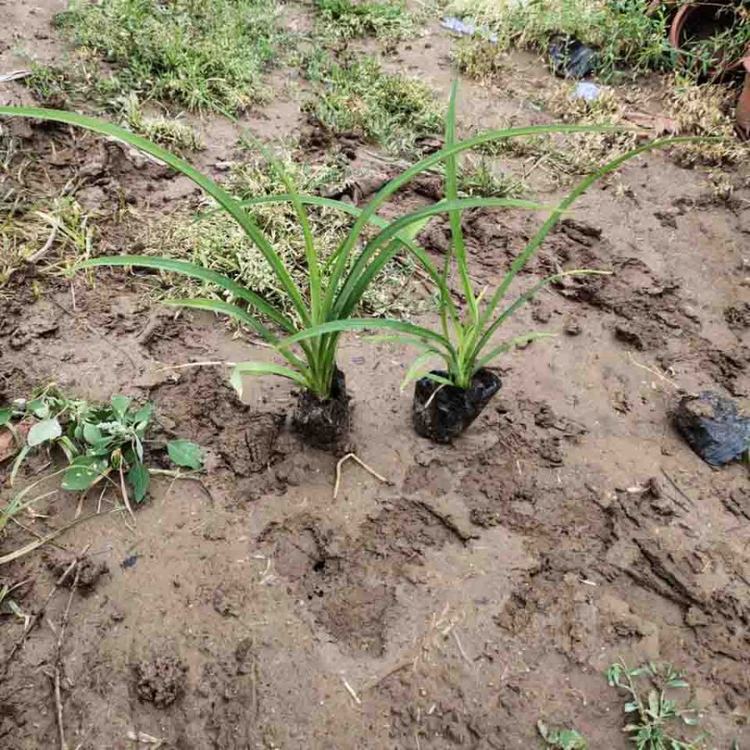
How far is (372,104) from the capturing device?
2947mm

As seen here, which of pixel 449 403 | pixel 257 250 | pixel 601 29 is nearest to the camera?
pixel 449 403

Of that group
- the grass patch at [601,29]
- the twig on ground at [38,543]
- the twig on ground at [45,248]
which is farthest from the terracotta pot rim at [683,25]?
the twig on ground at [38,543]

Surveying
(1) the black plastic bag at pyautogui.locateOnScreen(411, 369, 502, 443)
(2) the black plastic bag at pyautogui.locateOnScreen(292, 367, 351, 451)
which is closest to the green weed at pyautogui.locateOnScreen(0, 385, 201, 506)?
(2) the black plastic bag at pyautogui.locateOnScreen(292, 367, 351, 451)

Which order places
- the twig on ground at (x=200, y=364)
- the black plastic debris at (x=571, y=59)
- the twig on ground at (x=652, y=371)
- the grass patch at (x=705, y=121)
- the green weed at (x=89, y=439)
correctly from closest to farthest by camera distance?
1. the green weed at (x=89, y=439)
2. the twig on ground at (x=200, y=364)
3. the twig on ground at (x=652, y=371)
4. the grass patch at (x=705, y=121)
5. the black plastic debris at (x=571, y=59)

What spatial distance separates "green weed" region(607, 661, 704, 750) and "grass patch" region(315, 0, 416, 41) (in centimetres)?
333

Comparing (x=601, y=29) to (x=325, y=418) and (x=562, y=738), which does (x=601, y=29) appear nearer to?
(x=325, y=418)

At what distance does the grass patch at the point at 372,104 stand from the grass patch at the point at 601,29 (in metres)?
0.88

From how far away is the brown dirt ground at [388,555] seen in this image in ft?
4.46

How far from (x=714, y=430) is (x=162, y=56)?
278 cm

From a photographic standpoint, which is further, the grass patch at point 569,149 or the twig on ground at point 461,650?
the grass patch at point 569,149

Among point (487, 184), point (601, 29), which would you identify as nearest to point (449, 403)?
point (487, 184)

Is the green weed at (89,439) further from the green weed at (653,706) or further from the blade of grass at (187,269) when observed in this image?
the green weed at (653,706)

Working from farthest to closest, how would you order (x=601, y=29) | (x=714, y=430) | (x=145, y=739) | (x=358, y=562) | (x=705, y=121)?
(x=601, y=29) < (x=705, y=121) < (x=714, y=430) < (x=358, y=562) < (x=145, y=739)

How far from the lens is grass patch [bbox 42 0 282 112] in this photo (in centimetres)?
277
